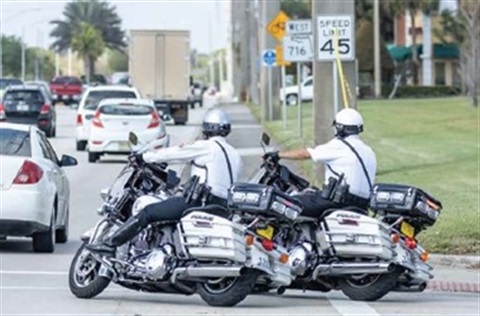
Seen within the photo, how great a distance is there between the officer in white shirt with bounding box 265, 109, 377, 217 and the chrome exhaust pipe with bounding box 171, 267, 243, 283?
1.06 metres

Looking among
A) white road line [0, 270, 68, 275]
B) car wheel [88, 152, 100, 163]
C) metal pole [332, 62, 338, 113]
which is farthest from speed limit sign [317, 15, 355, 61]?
car wheel [88, 152, 100, 163]

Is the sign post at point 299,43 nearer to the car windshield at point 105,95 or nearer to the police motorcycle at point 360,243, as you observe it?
the car windshield at point 105,95

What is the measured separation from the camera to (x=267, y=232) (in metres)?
13.1

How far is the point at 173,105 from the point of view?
55.4 metres

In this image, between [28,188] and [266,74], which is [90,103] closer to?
[266,74]

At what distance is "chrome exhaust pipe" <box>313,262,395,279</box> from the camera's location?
13.3m

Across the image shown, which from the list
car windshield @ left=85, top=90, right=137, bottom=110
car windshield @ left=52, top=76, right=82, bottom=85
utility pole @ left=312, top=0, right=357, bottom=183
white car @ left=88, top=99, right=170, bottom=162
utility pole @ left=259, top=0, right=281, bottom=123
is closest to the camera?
utility pole @ left=312, top=0, right=357, bottom=183

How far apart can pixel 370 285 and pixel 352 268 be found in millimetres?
331

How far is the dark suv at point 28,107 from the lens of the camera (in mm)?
46062

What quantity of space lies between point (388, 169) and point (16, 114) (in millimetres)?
19841

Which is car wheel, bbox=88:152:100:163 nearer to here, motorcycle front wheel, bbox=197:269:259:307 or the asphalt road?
the asphalt road

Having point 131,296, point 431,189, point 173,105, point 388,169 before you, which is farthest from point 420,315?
point 173,105

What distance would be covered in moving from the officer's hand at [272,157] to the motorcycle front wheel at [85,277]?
1953 millimetres

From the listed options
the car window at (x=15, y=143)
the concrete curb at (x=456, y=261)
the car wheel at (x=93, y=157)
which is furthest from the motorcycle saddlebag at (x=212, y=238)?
the car wheel at (x=93, y=157)
